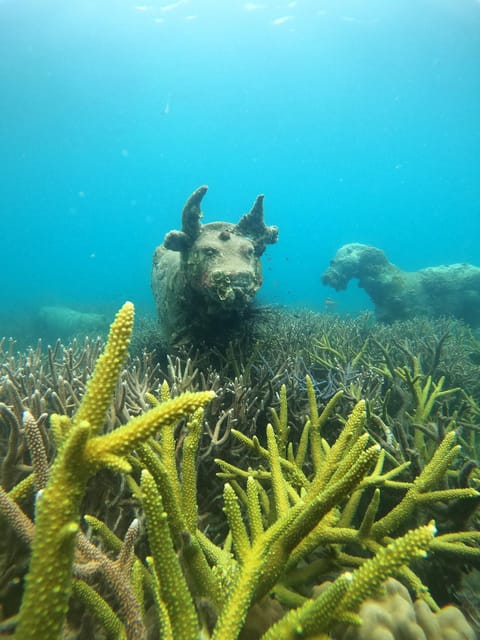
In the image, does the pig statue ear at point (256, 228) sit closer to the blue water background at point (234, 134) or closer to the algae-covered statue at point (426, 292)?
the blue water background at point (234, 134)

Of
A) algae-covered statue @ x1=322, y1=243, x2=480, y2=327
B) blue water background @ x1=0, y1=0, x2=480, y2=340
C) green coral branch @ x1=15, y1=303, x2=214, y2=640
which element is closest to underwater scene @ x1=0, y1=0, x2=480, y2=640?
green coral branch @ x1=15, y1=303, x2=214, y2=640

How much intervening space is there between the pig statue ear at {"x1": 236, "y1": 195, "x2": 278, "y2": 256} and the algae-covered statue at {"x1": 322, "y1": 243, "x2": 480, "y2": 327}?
11.4 metres

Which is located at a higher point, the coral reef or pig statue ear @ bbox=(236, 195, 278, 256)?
pig statue ear @ bbox=(236, 195, 278, 256)

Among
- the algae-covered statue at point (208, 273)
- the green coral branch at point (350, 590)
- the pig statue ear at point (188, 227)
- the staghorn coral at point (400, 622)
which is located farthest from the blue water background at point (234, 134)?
the green coral branch at point (350, 590)

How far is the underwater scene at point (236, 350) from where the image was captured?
4.01 feet

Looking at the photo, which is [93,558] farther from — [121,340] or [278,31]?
[278,31]

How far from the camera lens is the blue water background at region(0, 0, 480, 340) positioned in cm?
4806

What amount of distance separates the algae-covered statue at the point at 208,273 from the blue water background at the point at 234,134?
103 centimetres

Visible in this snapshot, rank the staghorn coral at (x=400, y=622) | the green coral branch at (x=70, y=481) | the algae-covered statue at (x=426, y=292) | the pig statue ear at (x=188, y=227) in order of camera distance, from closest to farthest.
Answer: the green coral branch at (x=70, y=481)
the staghorn coral at (x=400, y=622)
the pig statue ear at (x=188, y=227)
the algae-covered statue at (x=426, y=292)

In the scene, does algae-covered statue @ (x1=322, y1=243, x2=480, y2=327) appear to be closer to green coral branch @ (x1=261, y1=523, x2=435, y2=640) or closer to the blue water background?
the blue water background

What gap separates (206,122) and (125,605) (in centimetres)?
13538

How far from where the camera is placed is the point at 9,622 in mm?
1439

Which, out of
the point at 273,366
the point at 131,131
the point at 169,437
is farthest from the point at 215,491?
the point at 131,131

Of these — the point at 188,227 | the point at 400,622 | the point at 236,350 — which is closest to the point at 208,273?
the point at 188,227
